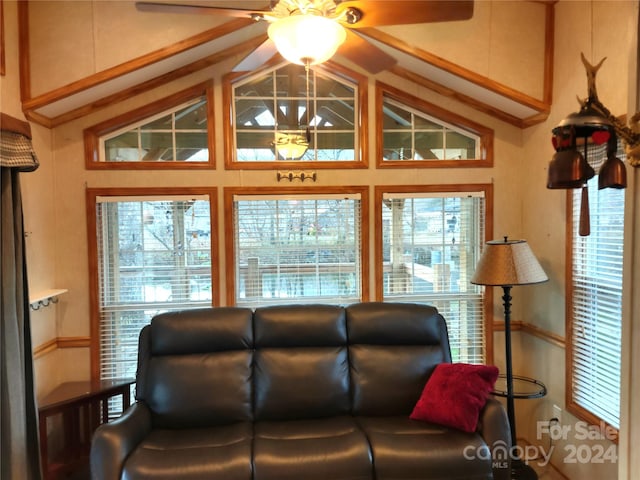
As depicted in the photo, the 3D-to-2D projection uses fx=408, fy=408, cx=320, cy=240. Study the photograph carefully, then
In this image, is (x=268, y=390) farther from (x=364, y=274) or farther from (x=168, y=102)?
(x=168, y=102)

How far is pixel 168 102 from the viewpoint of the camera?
10.3ft

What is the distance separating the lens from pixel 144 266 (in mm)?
3184

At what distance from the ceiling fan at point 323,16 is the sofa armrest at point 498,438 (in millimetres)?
2051

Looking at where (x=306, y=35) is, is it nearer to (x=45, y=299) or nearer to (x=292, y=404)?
(x=292, y=404)

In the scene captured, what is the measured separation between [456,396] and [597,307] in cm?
104

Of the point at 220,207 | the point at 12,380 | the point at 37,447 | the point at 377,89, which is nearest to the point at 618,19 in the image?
the point at 377,89

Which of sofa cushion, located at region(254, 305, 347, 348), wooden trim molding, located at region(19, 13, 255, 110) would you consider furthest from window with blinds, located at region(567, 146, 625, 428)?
wooden trim molding, located at region(19, 13, 255, 110)

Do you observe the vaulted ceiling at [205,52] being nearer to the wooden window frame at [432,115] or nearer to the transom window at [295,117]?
the wooden window frame at [432,115]

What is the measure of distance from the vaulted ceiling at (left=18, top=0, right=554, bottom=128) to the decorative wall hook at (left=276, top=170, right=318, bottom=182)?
3.09 ft

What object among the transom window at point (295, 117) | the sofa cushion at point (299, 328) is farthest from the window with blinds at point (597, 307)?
the transom window at point (295, 117)

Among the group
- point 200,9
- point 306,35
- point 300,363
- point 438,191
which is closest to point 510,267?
point 438,191

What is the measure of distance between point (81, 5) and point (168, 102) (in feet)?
2.55

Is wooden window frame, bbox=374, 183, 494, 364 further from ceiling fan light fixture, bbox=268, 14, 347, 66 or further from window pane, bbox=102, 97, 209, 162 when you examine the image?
ceiling fan light fixture, bbox=268, 14, 347, 66

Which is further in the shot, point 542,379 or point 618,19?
point 542,379
